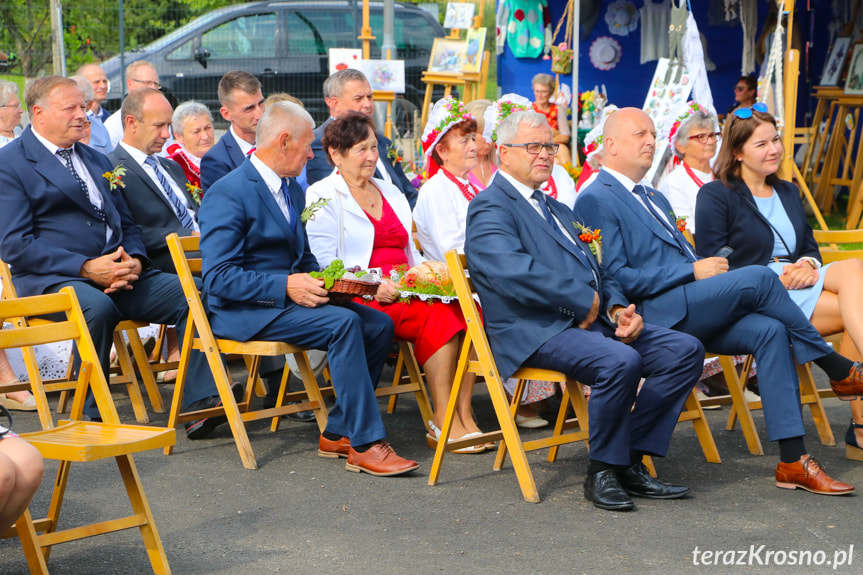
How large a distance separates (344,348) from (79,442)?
163cm

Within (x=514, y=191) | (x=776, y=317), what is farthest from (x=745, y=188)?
(x=514, y=191)

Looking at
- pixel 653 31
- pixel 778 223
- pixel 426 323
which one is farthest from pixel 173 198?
pixel 653 31

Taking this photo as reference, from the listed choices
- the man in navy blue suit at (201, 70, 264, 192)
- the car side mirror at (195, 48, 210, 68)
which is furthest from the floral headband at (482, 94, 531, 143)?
the car side mirror at (195, 48, 210, 68)

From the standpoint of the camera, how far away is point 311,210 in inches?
194

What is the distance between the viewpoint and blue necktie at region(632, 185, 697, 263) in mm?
4785

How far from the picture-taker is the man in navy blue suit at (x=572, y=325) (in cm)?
405

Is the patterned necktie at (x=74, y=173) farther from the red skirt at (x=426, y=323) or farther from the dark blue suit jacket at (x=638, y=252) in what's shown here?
the dark blue suit jacket at (x=638, y=252)

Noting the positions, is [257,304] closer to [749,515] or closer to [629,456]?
[629,456]

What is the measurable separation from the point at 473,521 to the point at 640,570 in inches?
30.0

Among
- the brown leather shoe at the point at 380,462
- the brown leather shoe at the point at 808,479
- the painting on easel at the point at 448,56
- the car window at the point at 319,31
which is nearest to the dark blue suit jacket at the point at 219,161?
the brown leather shoe at the point at 380,462

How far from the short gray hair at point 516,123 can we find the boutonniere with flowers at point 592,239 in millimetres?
493

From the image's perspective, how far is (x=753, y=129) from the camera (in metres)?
5.11

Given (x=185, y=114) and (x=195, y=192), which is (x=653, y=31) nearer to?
(x=185, y=114)

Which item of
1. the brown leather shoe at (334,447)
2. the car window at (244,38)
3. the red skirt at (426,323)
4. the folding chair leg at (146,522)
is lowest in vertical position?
the brown leather shoe at (334,447)
